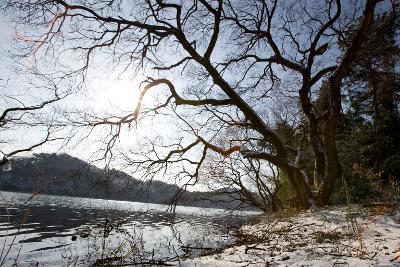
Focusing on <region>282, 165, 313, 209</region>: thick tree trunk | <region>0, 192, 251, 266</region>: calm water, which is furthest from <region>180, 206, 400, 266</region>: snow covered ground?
<region>282, 165, 313, 209</region>: thick tree trunk

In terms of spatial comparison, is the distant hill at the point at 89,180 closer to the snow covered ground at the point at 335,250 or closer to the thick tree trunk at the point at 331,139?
the snow covered ground at the point at 335,250

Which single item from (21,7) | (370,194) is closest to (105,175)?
(21,7)

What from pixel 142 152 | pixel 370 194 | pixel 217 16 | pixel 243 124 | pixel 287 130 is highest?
pixel 217 16

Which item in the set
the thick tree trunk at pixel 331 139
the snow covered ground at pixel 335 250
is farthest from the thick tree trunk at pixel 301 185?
the snow covered ground at pixel 335 250

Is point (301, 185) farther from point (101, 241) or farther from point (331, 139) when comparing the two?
point (101, 241)

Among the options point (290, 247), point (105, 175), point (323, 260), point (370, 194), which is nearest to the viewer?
point (323, 260)

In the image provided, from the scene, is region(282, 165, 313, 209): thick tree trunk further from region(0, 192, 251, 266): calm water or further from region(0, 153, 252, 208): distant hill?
region(0, 153, 252, 208): distant hill

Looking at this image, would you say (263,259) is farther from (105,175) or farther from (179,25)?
(179,25)

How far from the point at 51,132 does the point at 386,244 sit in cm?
1064

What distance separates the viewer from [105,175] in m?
12.1

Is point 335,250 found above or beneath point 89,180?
beneath

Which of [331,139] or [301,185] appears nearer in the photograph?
[331,139]

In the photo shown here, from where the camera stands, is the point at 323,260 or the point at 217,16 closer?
the point at 323,260

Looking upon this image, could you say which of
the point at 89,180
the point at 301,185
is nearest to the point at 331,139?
the point at 301,185
